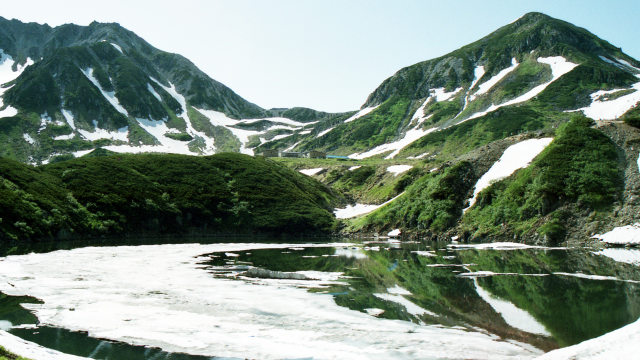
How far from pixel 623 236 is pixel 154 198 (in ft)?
261

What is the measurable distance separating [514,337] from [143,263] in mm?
32307

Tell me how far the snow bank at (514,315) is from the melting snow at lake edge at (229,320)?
1.88 m

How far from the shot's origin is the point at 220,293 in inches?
878

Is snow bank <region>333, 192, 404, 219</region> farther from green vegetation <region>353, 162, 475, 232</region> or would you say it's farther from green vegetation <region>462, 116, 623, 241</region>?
green vegetation <region>462, 116, 623, 241</region>

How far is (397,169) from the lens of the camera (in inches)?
4892

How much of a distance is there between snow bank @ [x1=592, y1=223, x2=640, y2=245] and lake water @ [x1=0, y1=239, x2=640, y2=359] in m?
11.0

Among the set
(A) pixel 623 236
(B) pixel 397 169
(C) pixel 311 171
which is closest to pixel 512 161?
(A) pixel 623 236

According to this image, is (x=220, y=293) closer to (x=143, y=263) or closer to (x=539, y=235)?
(x=143, y=263)

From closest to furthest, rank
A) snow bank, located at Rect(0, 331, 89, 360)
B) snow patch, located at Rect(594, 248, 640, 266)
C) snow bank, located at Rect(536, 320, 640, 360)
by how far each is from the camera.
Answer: snow bank, located at Rect(536, 320, 640, 360), snow bank, located at Rect(0, 331, 89, 360), snow patch, located at Rect(594, 248, 640, 266)

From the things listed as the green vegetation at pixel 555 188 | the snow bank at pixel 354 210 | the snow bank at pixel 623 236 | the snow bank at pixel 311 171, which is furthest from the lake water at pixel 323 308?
the snow bank at pixel 311 171

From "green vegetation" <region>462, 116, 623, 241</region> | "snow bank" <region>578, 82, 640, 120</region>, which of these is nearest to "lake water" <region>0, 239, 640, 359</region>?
"green vegetation" <region>462, 116, 623, 241</region>

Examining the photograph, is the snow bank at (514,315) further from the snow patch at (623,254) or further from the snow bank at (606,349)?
the snow patch at (623,254)

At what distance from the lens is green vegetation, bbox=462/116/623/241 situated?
158 feet

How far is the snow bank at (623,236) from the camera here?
41062 mm
